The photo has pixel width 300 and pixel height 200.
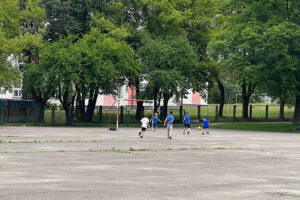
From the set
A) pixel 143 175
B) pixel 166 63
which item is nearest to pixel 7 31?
pixel 166 63

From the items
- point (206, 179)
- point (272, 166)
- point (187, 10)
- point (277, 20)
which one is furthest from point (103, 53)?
point (206, 179)

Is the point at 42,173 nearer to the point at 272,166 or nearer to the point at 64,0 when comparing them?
the point at 272,166

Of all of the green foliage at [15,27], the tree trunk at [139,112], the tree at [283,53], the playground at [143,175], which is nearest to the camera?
the playground at [143,175]

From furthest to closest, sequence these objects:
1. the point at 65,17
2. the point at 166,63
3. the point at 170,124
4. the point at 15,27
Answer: the point at 166,63, the point at 65,17, the point at 15,27, the point at 170,124

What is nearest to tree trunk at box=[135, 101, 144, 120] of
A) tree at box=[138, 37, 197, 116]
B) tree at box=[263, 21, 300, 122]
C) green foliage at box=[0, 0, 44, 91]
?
tree at box=[138, 37, 197, 116]

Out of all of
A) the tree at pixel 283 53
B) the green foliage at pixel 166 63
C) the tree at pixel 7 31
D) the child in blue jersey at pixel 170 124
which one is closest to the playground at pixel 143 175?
the child in blue jersey at pixel 170 124

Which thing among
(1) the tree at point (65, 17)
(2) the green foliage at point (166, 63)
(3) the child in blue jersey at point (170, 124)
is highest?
(1) the tree at point (65, 17)

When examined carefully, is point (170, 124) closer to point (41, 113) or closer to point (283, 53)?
point (283, 53)

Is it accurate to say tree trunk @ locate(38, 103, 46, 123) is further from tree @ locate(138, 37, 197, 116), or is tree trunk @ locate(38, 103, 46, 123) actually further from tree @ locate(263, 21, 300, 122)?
tree @ locate(263, 21, 300, 122)

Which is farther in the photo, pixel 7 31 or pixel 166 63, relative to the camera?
pixel 166 63

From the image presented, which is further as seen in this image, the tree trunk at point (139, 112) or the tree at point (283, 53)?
the tree trunk at point (139, 112)

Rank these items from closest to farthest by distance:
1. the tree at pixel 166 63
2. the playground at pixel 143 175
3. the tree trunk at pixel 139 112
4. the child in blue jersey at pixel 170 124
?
the playground at pixel 143 175 < the child in blue jersey at pixel 170 124 < the tree at pixel 166 63 < the tree trunk at pixel 139 112

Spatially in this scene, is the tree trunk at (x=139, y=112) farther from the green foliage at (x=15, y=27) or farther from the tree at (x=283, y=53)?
the tree at (x=283, y=53)

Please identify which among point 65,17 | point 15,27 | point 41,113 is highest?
point 65,17
